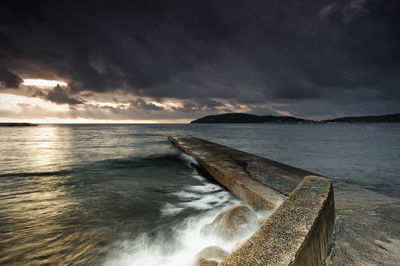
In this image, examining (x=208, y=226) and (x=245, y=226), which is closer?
(x=245, y=226)

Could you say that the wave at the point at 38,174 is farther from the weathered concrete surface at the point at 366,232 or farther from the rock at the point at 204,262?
the weathered concrete surface at the point at 366,232

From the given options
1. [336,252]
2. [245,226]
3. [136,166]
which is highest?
[336,252]

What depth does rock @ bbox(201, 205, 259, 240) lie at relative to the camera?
9.31 ft

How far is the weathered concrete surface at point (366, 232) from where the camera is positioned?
5.77ft

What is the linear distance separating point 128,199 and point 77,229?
1579 mm

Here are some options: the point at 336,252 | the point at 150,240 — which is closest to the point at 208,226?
the point at 150,240

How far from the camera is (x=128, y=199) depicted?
5184 millimetres

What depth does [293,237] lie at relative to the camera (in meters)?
1.38

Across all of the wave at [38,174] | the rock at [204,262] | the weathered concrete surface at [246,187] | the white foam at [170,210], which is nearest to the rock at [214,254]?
the rock at [204,262]

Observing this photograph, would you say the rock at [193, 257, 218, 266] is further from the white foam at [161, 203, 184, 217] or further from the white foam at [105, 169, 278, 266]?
the white foam at [161, 203, 184, 217]

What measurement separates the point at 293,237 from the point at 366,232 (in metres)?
1.50

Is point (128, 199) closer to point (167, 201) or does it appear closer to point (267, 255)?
point (167, 201)

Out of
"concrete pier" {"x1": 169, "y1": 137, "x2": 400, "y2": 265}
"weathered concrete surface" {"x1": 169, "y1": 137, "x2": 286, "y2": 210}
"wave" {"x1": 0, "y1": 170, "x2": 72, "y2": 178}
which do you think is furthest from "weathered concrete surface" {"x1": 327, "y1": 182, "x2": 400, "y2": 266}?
"wave" {"x1": 0, "y1": 170, "x2": 72, "y2": 178}

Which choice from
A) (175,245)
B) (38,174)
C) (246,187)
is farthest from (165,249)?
(38,174)
